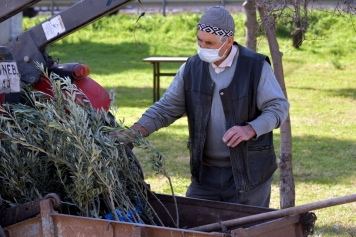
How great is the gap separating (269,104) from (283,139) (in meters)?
2.01

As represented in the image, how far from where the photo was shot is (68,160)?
3.29m

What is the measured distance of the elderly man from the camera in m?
3.76

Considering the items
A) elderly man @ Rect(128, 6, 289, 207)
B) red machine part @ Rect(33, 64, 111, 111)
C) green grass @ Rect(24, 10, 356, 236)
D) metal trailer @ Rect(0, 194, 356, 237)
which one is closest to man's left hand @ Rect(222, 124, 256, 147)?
elderly man @ Rect(128, 6, 289, 207)

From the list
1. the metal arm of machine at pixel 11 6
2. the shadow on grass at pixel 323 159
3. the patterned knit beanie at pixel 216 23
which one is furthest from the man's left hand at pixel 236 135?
the shadow on grass at pixel 323 159

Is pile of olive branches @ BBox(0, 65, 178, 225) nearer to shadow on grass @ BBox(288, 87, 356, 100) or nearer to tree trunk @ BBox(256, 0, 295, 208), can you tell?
tree trunk @ BBox(256, 0, 295, 208)

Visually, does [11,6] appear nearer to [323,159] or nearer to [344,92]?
[323,159]

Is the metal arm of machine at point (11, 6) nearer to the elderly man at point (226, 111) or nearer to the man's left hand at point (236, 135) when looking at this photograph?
the elderly man at point (226, 111)

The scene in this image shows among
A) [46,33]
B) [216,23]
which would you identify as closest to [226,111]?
[216,23]

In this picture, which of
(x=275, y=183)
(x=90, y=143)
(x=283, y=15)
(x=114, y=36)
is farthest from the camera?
(x=114, y=36)

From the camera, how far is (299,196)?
266 inches

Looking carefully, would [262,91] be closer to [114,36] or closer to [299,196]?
[299,196]

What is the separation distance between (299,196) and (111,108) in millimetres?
3563

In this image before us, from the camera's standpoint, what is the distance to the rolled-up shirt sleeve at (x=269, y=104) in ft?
12.0

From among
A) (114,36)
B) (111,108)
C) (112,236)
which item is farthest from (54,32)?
(114,36)
